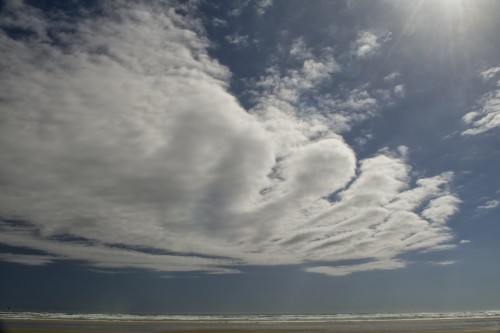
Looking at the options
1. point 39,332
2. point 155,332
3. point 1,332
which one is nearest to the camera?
point 1,332

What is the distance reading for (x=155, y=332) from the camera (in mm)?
52094

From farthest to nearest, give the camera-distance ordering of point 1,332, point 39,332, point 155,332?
point 155,332
point 39,332
point 1,332

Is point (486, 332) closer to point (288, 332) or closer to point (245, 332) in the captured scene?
Result: point (288, 332)

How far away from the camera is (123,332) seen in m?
49.9

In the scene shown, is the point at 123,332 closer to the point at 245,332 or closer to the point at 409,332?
the point at 245,332

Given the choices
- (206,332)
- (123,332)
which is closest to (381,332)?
(206,332)

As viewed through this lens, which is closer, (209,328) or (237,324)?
(209,328)

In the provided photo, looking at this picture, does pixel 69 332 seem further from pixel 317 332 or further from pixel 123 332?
pixel 317 332

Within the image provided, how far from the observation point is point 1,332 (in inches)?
1715

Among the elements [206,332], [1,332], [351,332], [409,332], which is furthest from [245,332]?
[1,332]

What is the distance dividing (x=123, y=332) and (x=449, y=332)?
169 feet

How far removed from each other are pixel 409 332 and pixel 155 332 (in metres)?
39.5

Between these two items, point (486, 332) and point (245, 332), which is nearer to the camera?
point (486, 332)

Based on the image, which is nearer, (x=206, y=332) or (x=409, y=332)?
(x=409, y=332)
